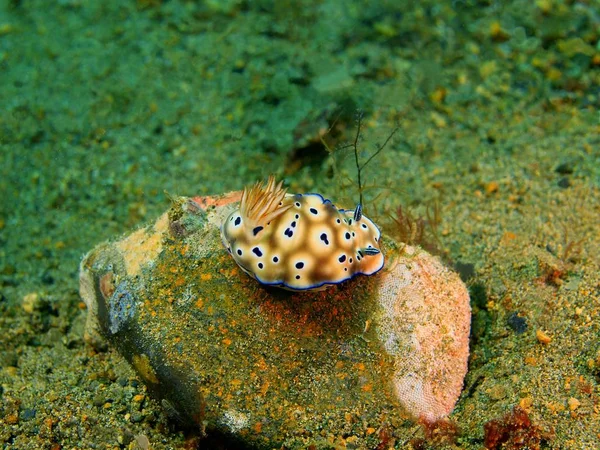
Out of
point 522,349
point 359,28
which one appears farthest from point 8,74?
point 522,349

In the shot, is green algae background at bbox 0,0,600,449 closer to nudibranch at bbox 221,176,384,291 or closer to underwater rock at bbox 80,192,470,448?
underwater rock at bbox 80,192,470,448

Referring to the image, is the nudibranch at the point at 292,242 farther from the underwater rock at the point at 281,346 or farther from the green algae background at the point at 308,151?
the green algae background at the point at 308,151

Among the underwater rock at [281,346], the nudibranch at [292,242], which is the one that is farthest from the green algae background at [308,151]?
the nudibranch at [292,242]

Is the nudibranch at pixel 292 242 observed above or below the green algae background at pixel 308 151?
above

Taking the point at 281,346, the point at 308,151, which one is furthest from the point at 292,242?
the point at 308,151

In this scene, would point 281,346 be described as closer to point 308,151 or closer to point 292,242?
point 292,242

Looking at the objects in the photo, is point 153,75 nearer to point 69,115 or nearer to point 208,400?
point 69,115
